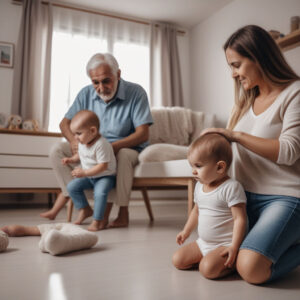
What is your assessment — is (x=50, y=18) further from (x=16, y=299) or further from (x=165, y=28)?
(x=16, y=299)

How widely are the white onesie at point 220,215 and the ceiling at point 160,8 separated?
3560mm

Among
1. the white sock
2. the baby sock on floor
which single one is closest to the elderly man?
the baby sock on floor

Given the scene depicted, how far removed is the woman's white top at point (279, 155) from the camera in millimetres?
1058

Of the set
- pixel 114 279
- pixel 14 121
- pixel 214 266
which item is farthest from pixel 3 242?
pixel 14 121

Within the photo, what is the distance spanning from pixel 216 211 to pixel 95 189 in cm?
107

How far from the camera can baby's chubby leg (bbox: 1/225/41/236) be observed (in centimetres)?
169

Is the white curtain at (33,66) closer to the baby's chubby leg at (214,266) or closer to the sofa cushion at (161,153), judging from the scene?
the sofa cushion at (161,153)

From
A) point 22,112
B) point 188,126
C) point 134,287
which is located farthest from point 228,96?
point 134,287

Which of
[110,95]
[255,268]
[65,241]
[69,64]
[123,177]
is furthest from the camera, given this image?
[69,64]

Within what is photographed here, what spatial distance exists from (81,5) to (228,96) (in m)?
2.09

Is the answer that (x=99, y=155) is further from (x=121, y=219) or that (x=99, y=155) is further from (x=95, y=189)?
(x=121, y=219)

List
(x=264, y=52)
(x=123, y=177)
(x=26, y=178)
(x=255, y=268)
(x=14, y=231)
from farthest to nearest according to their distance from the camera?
(x=26, y=178), (x=123, y=177), (x=14, y=231), (x=264, y=52), (x=255, y=268)

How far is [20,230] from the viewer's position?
171 cm

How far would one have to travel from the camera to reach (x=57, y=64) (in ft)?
13.4
